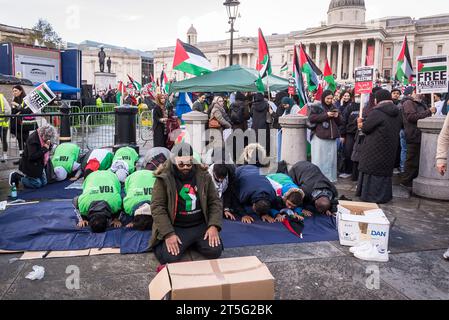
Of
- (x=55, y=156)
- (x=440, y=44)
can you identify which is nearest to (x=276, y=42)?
(x=440, y=44)

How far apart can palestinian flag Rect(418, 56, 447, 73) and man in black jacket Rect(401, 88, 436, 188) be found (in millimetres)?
810

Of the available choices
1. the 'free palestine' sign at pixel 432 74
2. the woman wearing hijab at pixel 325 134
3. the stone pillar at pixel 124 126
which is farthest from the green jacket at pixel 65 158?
the 'free palestine' sign at pixel 432 74

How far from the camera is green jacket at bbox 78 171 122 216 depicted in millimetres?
5277

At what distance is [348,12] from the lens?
8125cm

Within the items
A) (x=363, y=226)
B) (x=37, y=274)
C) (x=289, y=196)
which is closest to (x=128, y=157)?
(x=289, y=196)

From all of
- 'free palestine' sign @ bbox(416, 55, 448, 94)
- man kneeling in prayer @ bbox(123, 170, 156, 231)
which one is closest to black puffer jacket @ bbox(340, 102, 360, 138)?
'free palestine' sign @ bbox(416, 55, 448, 94)

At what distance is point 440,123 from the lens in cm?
709

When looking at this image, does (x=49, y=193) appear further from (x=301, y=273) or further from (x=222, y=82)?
(x=222, y=82)

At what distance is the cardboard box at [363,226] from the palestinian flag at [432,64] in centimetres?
372

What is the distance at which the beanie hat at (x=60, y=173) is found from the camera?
8109 millimetres

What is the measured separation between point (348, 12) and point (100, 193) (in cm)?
8601

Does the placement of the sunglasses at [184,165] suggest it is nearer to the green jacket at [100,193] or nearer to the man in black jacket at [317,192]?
the green jacket at [100,193]

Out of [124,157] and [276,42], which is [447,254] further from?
[276,42]
